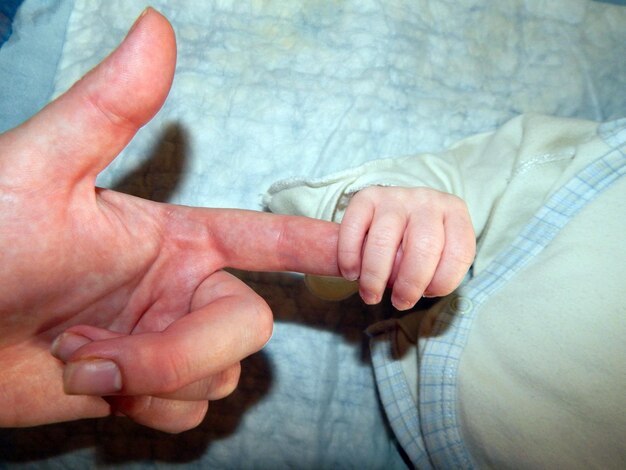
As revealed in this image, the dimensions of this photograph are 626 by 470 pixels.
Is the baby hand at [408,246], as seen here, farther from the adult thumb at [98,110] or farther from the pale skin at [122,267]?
the adult thumb at [98,110]

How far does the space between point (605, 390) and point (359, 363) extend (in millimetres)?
326

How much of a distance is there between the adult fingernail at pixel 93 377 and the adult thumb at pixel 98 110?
0.17 metres

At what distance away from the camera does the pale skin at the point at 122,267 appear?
474 mm

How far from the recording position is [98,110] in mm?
481

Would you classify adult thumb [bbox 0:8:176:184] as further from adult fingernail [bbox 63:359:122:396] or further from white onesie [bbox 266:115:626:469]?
white onesie [bbox 266:115:626:469]

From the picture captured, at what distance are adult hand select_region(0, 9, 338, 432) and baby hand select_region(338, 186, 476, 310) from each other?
0.10 feet

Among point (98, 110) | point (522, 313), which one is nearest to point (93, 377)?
point (98, 110)

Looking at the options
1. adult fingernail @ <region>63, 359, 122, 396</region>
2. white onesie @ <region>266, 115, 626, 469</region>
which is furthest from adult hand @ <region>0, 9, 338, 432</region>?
white onesie @ <region>266, 115, 626, 469</region>

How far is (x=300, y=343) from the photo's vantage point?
805 millimetres

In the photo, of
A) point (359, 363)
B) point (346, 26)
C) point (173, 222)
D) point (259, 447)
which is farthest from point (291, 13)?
point (259, 447)

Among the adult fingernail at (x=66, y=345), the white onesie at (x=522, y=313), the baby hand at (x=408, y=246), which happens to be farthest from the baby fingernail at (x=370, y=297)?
the adult fingernail at (x=66, y=345)

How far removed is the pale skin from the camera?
1.56ft

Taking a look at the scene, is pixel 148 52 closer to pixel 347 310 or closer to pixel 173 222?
pixel 173 222

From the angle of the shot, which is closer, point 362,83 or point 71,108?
point 71,108
